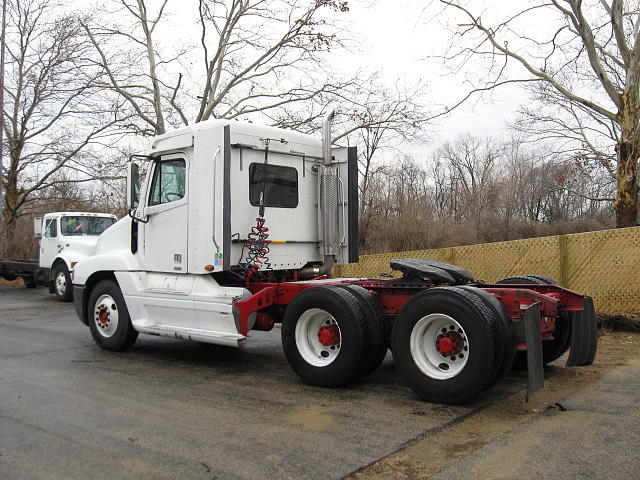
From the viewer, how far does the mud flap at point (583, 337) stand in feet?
19.4

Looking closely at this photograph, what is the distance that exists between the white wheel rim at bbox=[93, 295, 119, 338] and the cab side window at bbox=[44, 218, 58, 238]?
1044cm

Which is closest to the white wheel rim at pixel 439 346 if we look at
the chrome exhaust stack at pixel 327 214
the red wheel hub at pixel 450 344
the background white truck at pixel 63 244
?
the red wheel hub at pixel 450 344

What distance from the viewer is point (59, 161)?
86.6ft

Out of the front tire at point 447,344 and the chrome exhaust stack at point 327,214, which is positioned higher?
the chrome exhaust stack at point 327,214

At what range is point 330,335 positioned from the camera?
6.18 metres

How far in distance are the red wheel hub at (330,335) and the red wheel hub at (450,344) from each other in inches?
46.5

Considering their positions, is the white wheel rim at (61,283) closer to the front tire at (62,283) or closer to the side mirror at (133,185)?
the front tire at (62,283)

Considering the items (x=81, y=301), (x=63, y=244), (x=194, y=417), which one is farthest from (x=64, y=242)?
(x=194, y=417)

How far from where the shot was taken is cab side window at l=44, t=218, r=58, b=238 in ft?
58.5

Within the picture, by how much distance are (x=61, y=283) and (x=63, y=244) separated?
49.8 inches

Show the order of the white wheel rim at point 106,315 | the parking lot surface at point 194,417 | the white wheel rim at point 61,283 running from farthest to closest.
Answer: the white wheel rim at point 61,283 < the white wheel rim at point 106,315 < the parking lot surface at point 194,417

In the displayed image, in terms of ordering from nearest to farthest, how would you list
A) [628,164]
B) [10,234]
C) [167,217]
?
[167,217], [628,164], [10,234]

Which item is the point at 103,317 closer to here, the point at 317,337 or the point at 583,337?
the point at 317,337

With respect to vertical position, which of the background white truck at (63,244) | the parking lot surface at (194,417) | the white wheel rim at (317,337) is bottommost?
the parking lot surface at (194,417)
